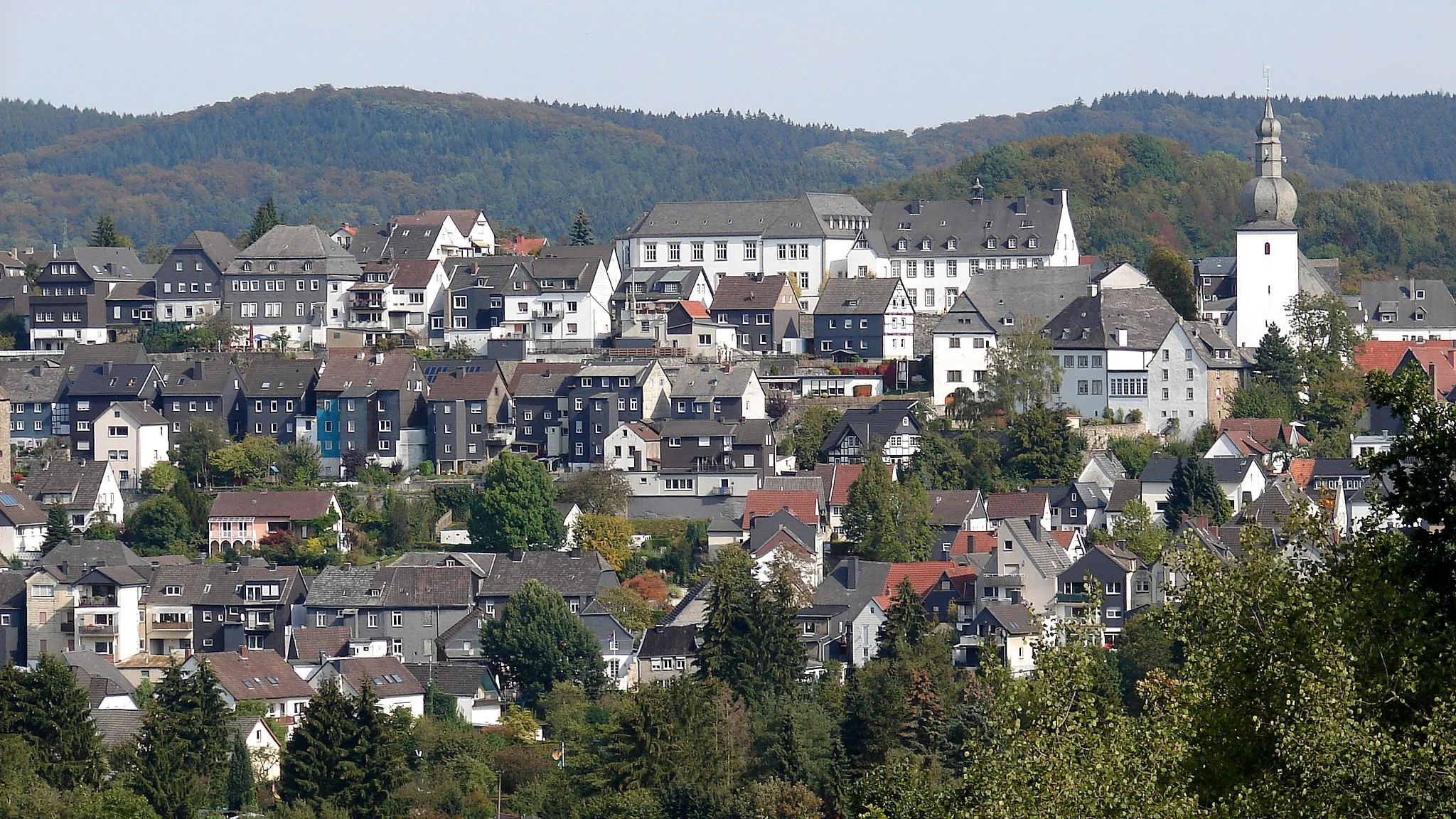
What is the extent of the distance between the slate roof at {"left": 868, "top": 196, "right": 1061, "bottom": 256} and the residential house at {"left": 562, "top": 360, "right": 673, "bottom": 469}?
13598 millimetres

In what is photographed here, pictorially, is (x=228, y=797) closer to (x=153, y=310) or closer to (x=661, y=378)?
(x=661, y=378)

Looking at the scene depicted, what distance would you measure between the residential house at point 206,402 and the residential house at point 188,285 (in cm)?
811

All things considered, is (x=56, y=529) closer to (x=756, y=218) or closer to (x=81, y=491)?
(x=81, y=491)

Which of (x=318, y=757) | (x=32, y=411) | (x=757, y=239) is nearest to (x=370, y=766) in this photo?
(x=318, y=757)

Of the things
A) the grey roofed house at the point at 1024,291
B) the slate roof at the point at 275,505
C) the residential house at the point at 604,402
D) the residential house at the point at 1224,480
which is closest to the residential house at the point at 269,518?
the slate roof at the point at 275,505

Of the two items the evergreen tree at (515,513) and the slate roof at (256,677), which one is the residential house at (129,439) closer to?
the evergreen tree at (515,513)

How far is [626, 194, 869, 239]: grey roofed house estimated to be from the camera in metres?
75.0

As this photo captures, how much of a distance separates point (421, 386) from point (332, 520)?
7233 millimetres

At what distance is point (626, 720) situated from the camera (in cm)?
4362

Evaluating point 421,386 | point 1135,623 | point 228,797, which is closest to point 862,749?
point 1135,623

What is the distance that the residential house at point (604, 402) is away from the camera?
6228cm

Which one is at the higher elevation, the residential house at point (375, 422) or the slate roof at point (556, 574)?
the residential house at point (375, 422)

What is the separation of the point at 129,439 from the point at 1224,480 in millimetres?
27633

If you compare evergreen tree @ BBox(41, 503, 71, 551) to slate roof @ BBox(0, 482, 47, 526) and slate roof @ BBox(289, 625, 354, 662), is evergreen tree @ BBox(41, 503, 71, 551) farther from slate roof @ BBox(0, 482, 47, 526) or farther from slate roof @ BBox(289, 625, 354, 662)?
slate roof @ BBox(289, 625, 354, 662)
